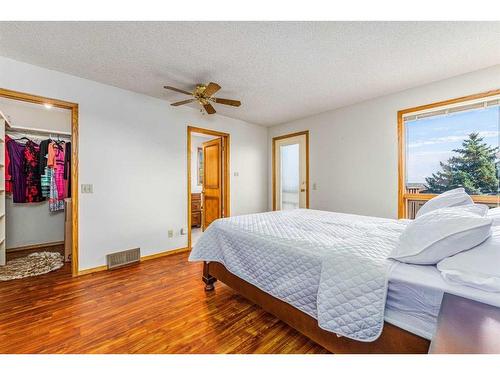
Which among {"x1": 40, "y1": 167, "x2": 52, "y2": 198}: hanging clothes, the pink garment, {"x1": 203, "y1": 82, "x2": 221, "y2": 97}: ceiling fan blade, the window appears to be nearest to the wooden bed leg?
{"x1": 203, "y1": 82, "x2": 221, "y2": 97}: ceiling fan blade

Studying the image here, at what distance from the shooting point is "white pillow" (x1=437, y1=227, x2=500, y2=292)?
89 cm

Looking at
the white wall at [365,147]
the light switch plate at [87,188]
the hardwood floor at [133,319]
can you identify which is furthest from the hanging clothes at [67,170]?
the white wall at [365,147]

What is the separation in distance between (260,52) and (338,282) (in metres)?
2.05

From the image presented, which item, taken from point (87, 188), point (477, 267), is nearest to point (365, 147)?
point (477, 267)

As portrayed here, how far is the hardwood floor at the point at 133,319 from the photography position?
152 centimetres

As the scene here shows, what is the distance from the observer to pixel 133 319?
183cm

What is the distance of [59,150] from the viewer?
3748 millimetres

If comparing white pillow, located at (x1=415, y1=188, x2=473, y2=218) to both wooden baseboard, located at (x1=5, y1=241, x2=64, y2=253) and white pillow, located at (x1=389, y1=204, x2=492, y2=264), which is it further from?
wooden baseboard, located at (x1=5, y1=241, x2=64, y2=253)

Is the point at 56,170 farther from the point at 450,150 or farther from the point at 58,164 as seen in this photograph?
the point at 450,150

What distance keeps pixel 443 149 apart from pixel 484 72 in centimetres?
88

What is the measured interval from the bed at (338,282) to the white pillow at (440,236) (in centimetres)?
6

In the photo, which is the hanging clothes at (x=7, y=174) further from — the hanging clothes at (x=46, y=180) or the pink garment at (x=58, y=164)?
the pink garment at (x=58, y=164)
